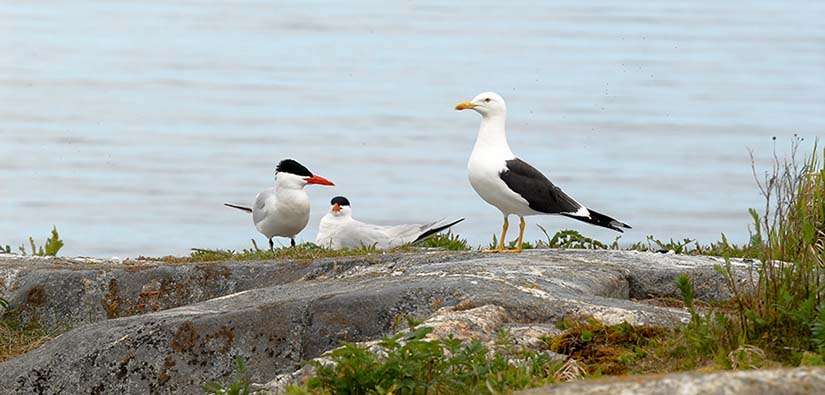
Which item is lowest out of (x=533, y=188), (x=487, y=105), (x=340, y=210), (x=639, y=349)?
(x=639, y=349)

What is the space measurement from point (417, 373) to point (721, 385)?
60.0 inches

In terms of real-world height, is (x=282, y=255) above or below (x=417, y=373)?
above

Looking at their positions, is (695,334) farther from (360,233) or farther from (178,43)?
(178,43)

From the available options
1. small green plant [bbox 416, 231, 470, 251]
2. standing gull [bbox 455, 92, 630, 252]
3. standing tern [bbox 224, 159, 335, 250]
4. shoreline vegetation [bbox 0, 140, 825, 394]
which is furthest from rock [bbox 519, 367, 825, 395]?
standing tern [bbox 224, 159, 335, 250]

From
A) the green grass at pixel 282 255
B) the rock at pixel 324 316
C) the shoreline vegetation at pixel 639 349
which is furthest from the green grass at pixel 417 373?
the green grass at pixel 282 255

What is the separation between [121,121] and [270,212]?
15599mm

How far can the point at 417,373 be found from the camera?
19.0 ft

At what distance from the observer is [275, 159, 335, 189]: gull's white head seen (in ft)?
47.8

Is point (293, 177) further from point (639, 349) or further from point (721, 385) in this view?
point (721, 385)

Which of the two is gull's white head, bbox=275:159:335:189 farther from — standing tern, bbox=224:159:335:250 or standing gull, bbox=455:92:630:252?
standing gull, bbox=455:92:630:252

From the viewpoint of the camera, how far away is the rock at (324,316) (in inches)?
285

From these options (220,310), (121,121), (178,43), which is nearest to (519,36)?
(178,43)

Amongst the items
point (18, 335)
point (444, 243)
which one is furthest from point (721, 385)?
point (444, 243)

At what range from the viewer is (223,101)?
3178 centimetres
